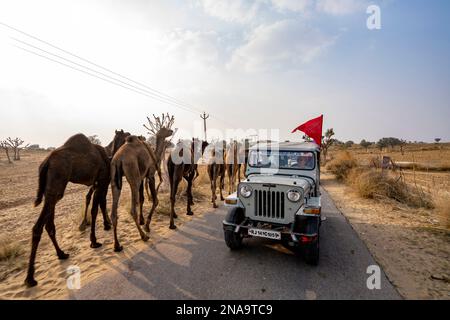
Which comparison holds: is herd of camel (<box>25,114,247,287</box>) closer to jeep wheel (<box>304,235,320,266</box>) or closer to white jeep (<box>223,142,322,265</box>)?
white jeep (<box>223,142,322,265</box>)

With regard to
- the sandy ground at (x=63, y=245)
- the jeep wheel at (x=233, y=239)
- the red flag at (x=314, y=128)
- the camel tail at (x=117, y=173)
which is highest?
the red flag at (x=314, y=128)

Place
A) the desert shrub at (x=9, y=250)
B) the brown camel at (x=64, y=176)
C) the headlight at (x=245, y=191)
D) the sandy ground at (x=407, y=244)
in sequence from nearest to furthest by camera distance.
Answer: the sandy ground at (x=407, y=244), the brown camel at (x=64, y=176), the desert shrub at (x=9, y=250), the headlight at (x=245, y=191)

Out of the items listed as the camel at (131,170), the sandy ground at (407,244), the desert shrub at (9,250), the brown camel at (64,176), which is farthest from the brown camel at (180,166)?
the sandy ground at (407,244)

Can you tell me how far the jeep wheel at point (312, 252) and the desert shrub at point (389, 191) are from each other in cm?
714

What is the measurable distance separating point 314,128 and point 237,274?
5.47 meters

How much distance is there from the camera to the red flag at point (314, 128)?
287 inches

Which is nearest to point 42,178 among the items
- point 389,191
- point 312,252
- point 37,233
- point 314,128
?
point 37,233

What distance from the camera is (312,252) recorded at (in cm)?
393

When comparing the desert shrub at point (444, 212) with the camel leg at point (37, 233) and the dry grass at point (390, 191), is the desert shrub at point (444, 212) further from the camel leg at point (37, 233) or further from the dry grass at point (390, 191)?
the camel leg at point (37, 233)

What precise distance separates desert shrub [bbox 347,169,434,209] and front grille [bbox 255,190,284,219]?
7.33 meters

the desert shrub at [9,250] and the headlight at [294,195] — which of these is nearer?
the headlight at [294,195]

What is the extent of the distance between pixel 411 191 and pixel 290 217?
8.76m
